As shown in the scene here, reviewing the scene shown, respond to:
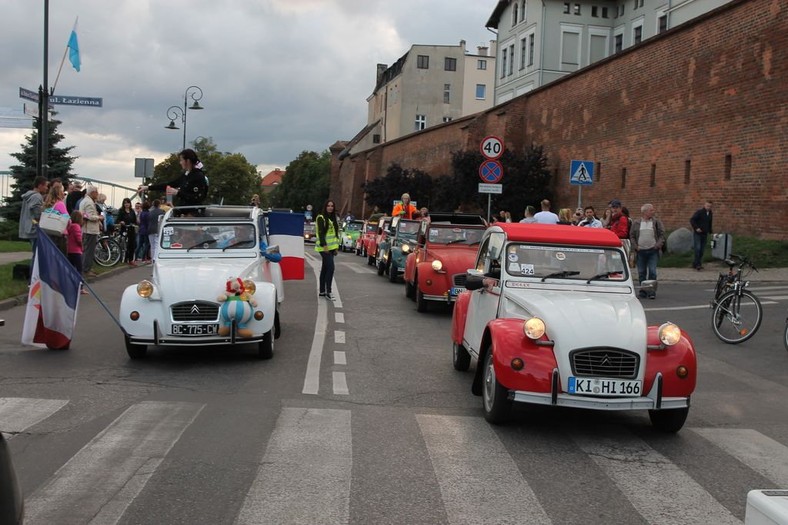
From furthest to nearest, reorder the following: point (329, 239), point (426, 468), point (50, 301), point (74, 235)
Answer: point (329, 239) → point (74, 235) → point (50, 301) → point (426, 468)

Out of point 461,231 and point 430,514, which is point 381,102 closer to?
point 461,231

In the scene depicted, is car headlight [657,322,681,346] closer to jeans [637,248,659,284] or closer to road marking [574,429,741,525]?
road marking [574,429,741,525]

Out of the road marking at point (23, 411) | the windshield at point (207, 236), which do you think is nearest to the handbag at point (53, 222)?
the windshield at point (207, 236)

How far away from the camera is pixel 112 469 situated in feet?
17.5

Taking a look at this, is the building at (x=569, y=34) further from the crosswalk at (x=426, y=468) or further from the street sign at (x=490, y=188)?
the crosswalk at (x=426, y=468)

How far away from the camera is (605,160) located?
37844mm

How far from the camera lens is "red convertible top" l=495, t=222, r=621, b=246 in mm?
8281

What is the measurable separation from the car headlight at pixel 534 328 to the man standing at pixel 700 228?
17.1m

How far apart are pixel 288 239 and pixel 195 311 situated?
4.16 m

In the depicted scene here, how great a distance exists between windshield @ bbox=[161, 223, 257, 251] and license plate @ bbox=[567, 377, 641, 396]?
229 inches

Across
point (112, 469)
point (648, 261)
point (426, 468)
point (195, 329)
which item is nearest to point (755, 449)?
point (426, 468)

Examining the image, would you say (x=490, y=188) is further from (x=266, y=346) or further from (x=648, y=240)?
(x=266, y=346)

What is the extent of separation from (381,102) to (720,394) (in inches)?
4138

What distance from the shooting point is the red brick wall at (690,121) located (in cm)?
2552
